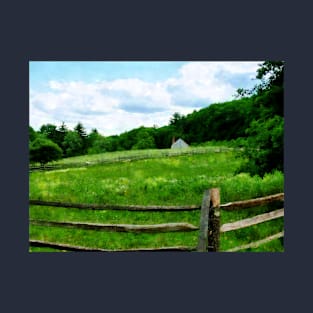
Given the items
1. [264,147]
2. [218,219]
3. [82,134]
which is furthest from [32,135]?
[264,147]

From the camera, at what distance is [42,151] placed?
7.07 m

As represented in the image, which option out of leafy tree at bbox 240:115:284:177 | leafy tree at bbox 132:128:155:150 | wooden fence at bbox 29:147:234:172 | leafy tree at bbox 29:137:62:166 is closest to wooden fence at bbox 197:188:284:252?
leafy tree at bbox 240:115:284:177

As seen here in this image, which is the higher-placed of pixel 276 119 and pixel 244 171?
pixel 276 119

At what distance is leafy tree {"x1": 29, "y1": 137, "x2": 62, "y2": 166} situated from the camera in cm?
702

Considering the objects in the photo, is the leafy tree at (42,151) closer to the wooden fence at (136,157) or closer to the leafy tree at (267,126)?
the wooden fence at (136,157)

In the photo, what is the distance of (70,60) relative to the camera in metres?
7.00

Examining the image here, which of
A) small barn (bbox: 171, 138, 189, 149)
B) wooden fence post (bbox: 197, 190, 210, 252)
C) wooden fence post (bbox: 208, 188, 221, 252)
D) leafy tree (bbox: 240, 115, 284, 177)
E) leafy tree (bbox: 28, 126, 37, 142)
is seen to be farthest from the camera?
small barn (bbox: 171, 138, 189, 149)

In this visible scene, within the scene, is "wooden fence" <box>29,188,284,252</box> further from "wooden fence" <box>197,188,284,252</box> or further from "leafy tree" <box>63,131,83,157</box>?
"leafy tree" <box>63,131,83,157</box>

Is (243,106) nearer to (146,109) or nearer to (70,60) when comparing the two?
(146,109)

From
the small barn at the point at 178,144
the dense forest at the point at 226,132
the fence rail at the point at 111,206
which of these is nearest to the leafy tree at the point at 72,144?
the dense forest at the point at 226,132

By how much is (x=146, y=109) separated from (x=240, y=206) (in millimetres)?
1839

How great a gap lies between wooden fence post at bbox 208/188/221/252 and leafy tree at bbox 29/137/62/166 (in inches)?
87.1


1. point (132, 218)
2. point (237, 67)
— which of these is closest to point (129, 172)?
point (132, 218)

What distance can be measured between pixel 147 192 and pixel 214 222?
0.98 meters
